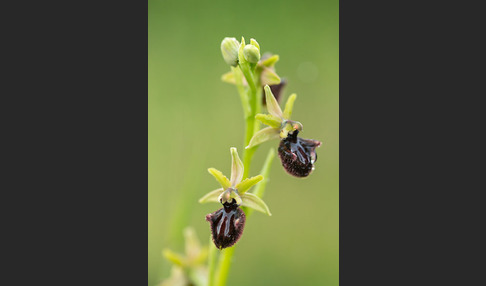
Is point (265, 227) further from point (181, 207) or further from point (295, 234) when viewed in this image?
point (181, 207)

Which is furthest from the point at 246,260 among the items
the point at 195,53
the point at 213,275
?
the point at 195,53

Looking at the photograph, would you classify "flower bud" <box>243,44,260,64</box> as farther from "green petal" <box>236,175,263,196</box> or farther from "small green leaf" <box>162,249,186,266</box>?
"small green leaf" <box>162,249,186,266</box>

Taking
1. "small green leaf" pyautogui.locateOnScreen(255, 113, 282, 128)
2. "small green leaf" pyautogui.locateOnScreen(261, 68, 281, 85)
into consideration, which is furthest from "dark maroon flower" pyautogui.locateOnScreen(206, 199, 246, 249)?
"small green leaf" pyautogui.locateOnScreen(261, 68, 281, 85)

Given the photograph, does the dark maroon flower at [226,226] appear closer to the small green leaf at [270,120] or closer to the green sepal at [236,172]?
the green sepal at [236,172]

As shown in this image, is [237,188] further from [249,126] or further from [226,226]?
[249,126]

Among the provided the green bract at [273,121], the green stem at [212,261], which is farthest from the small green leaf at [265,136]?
the green stem at [212,261]

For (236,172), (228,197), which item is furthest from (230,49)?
(228,197)

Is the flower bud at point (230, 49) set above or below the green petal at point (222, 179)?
above
